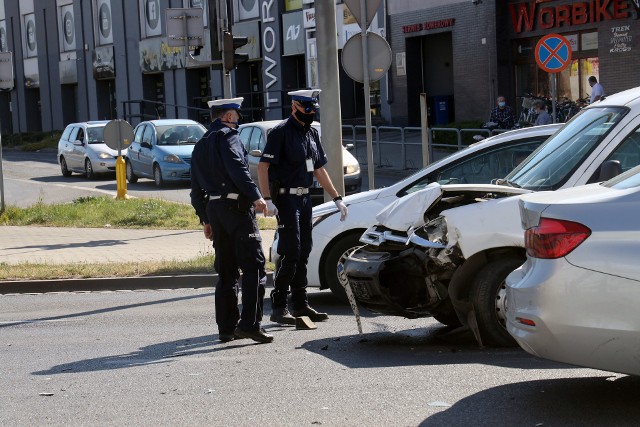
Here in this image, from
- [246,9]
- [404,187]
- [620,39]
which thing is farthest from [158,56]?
[404,187]

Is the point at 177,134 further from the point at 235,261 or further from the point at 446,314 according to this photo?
the point at 446,314

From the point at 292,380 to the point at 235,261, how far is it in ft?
6.05

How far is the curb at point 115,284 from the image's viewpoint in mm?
13516

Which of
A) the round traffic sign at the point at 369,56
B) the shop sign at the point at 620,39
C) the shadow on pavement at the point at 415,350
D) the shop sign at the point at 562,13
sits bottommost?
the shadow on pavement at the point at 415,350

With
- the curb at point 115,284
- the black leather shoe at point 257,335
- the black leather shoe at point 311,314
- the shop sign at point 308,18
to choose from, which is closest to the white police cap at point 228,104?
the black leather shoe at point 257,335

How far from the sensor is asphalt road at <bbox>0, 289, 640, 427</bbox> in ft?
21.7

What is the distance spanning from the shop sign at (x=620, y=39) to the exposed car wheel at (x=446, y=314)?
2342cm

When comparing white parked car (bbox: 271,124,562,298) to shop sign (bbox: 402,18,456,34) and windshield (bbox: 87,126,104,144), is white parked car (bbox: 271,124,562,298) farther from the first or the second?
shop sign (bbox: 402,18,456,34)

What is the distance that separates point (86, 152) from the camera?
111 feet

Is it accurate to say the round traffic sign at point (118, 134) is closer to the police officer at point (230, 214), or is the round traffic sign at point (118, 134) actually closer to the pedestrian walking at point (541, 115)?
the pedestrian walking at point (541, 115)

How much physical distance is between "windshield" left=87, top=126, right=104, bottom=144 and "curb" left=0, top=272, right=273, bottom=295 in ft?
68.2

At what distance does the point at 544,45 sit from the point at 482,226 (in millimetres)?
13673

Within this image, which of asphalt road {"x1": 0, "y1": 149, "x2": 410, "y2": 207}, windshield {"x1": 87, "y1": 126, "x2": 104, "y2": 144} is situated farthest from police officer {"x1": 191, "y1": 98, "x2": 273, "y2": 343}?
windshield {"x1": 87, "y1": 126, "x2": 104, "y2": 144}

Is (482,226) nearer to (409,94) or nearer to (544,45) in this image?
(544,45)
